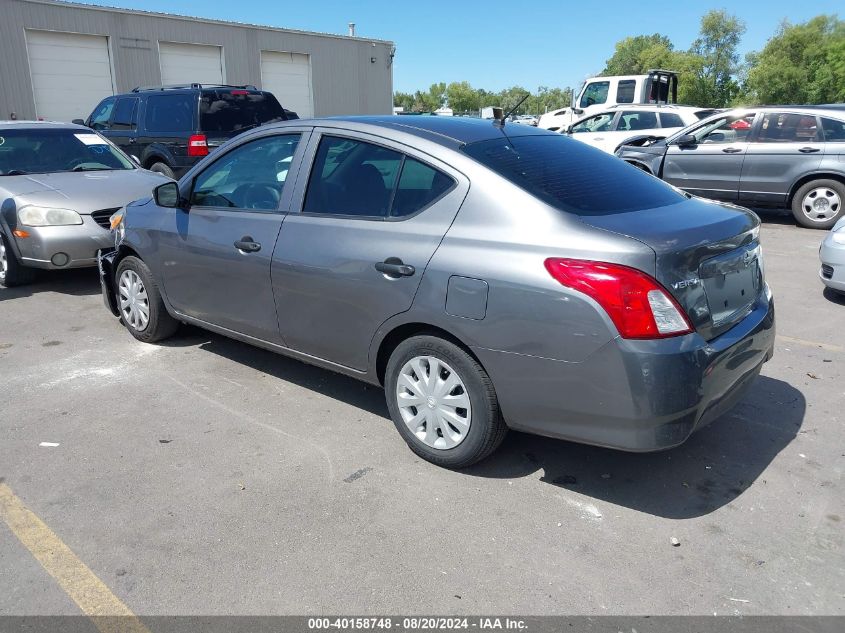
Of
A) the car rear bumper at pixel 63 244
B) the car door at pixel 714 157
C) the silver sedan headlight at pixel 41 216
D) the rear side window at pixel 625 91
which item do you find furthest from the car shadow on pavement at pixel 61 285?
the rear side window at pixel 625 91

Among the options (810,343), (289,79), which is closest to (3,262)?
(810,343)

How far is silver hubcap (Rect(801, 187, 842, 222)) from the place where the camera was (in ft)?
32.3

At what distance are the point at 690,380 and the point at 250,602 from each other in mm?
1953

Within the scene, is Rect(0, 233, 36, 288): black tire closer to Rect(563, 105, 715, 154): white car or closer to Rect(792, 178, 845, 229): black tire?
Rect(792, 178, 845, 229): black tire

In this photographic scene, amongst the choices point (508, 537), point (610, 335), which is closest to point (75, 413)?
point (508, 537)

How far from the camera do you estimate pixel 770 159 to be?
399 inches

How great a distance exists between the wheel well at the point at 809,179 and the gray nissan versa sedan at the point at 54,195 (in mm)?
8790

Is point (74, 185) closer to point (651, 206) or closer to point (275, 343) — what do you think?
point (275, 343)

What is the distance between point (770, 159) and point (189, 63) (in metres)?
21.2

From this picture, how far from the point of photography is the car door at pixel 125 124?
1165cm

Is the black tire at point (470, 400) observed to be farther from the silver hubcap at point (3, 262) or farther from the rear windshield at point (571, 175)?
the silver hubcap at point (3, 262)

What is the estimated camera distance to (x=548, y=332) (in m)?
2.92

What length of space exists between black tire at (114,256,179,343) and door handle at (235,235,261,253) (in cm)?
120

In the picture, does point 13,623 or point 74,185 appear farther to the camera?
point 74,185
